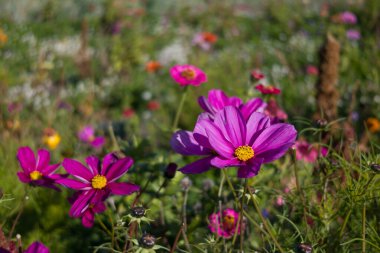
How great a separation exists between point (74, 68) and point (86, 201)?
4.11m

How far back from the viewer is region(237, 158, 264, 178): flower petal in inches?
27.9

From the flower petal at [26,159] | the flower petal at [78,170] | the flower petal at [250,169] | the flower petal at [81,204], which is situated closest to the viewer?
the flower petal at [250,169]

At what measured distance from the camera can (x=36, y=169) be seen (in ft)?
3.50

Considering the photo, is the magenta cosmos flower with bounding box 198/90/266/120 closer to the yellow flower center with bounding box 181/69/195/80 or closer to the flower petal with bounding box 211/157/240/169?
the flower petal with bounding box 211/157/240/169

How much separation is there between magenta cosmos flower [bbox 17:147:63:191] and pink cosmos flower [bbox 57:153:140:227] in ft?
0.37

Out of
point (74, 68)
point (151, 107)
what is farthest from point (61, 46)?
point (151, 107)

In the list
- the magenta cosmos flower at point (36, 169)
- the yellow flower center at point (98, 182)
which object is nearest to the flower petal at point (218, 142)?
the yellow flower center at point (98, 182)

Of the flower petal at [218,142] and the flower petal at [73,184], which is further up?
the flower petal at [218,142]

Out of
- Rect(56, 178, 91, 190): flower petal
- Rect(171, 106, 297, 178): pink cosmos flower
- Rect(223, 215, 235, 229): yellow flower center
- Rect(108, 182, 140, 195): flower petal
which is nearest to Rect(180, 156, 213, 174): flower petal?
Rect(171, 106, 297, 178): pink cosmos flower

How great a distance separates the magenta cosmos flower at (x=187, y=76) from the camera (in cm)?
132

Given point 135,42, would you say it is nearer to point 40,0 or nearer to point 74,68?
point 74,68

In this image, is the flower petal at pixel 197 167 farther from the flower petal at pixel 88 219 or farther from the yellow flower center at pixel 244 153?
the flower petal at pixel 88 219

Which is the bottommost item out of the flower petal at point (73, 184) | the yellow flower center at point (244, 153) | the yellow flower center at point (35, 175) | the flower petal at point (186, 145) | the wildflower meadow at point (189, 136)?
the wildflower meadow at point (189, 136)

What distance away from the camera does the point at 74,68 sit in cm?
476
